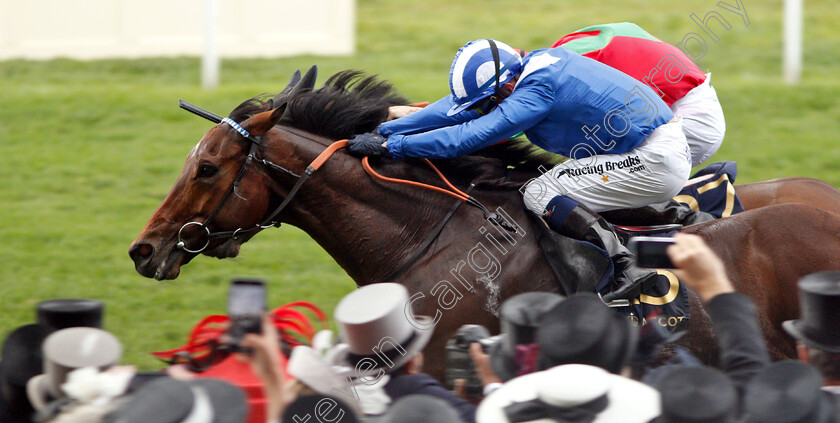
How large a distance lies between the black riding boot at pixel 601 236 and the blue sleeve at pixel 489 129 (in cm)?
36

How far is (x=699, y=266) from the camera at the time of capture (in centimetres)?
214

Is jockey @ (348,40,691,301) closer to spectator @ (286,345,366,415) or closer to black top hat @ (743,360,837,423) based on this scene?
spectator @ (286,345,366,415)

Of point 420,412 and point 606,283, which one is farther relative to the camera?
point 606,283

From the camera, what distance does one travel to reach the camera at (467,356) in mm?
2775

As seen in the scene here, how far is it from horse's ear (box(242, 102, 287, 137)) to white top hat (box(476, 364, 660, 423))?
6.84ft

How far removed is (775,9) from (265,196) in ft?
48.8

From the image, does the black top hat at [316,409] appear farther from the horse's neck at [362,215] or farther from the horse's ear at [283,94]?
the horse's ear at [283,94]

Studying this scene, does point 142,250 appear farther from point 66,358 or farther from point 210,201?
point 66,358

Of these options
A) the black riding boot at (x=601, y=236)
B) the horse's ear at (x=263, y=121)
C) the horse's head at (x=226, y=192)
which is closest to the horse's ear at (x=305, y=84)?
the horse's head at (x=226, y=192)

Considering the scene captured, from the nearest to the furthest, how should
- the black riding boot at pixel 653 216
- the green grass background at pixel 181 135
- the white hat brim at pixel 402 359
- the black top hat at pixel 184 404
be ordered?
1. the black top hat at pixel 184 404
2. the white hat brim at pixel 402 359
3. the black riding boot at pixel 653 216
4. the green grass background at pixel 181 135

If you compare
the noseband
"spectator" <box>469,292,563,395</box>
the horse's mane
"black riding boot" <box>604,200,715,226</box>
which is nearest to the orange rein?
the noseband

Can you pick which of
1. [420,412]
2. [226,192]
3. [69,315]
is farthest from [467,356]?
[226,192]

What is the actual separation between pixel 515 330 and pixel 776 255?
1.89 m

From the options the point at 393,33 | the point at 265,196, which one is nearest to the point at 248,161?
the point at 265,196
